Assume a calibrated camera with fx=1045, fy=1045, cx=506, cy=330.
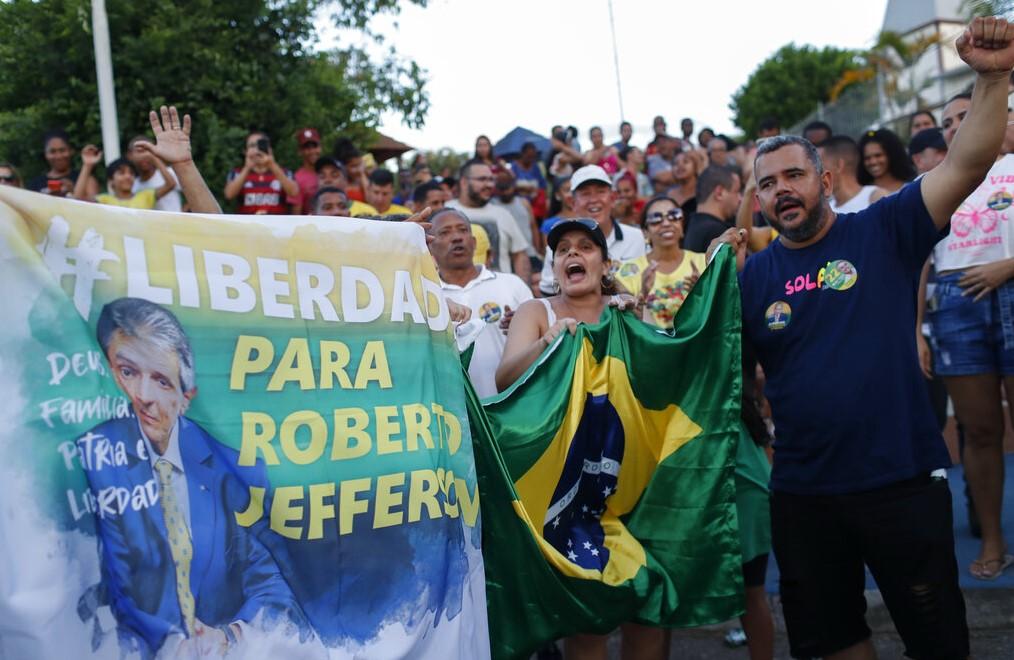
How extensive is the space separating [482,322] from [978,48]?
8.07 ft

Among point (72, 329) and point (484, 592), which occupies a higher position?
point (72, 329)

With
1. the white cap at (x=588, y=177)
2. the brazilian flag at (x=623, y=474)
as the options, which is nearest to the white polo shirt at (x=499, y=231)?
the white cap at (x=588, y=177)

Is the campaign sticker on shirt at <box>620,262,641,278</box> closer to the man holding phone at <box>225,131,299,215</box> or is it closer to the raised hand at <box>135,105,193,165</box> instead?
the raised hand at <box>135,105,193,165</box>

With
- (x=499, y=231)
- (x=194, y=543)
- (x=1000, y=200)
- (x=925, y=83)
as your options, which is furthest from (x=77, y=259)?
(x=925, y=83)

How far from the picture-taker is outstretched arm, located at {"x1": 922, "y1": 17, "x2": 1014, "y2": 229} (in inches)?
130

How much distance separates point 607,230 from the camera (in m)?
7.18

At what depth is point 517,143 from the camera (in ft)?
44.6

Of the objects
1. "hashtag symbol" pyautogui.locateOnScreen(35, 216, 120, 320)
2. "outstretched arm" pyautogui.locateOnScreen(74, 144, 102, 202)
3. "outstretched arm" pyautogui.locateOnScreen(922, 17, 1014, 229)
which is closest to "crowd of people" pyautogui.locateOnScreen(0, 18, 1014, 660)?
"outstretched arm" pyautogui.locateOnScreen(922, 17, 1014, 229)

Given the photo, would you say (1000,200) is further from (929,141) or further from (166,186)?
(166,186)

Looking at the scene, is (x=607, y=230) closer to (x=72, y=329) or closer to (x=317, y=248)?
(x=317, y=248)

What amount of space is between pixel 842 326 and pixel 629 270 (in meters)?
2.32

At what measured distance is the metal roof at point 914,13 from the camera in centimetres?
4822

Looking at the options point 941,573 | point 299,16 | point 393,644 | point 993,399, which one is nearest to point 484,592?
point 393,644

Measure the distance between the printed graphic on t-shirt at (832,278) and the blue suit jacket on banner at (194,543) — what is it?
78.0 inches
